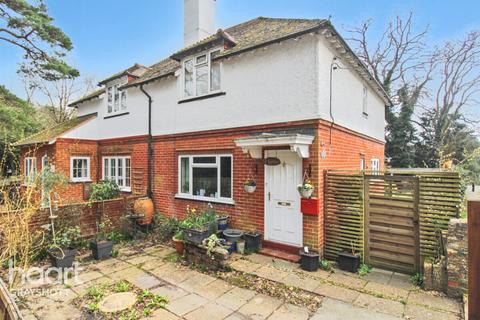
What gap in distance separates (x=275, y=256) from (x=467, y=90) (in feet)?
86.3

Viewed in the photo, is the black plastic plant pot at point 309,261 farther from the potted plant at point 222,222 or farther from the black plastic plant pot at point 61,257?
the black plastic plant pot at point 61,257

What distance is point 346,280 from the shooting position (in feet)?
17.5

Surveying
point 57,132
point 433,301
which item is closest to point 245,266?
point 433,301

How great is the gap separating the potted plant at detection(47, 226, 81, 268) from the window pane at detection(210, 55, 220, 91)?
18.5 ft

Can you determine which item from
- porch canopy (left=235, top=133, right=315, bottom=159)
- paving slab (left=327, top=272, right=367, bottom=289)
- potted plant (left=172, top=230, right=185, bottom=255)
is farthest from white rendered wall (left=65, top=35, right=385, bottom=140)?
→ paving slab (left=327, top=272, right=367, bottom=289)

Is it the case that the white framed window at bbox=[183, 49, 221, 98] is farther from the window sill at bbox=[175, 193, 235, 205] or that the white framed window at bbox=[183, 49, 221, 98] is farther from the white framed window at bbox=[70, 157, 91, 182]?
the white framed window at bbox=[70, 157, 91, 182]

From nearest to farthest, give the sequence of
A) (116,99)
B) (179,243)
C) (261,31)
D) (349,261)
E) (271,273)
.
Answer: (271,273) → (349,261) → (179,243) → (261,31) → (116,99)

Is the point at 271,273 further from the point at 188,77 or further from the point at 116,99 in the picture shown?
Answer: the point at 116,99

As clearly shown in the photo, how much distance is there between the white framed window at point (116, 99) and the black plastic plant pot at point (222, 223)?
727 cm

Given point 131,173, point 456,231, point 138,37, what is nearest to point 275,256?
point 456,231

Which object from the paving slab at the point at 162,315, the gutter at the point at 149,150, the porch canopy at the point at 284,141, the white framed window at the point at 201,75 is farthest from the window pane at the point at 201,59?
the paving slab at the point at 162,315

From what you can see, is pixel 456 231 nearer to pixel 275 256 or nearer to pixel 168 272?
pixel 275 256

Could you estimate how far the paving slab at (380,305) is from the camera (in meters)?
4.18

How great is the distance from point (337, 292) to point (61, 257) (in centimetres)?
603
